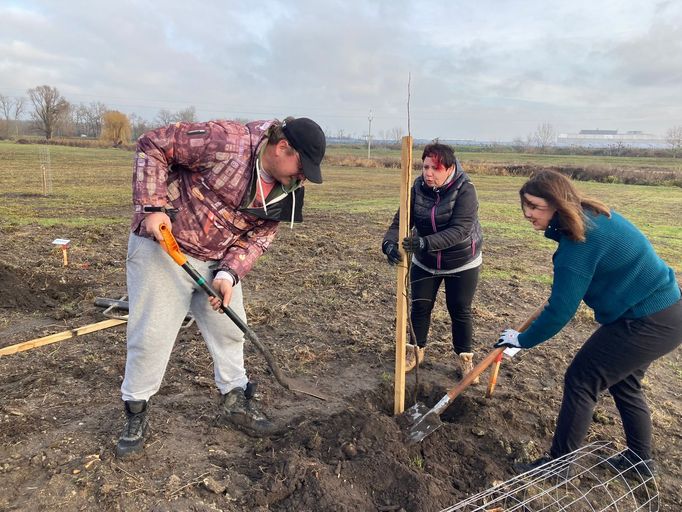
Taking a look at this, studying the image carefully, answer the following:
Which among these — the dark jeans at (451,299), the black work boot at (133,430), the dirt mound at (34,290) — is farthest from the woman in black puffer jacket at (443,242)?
the dirt mound at (34,290)

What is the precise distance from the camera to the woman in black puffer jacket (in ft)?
13.0

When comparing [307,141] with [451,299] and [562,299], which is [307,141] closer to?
[562,299]

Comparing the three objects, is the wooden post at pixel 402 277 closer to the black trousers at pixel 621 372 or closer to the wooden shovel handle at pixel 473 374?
the wooden shovel handle at pixel 473 374

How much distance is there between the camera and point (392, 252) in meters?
3.90

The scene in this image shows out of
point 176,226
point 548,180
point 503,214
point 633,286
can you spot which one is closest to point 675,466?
point 633,286

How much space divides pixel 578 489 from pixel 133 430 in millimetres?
2755

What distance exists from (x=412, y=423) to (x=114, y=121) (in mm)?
80474

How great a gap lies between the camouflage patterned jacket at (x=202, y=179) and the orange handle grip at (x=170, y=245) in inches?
5.5

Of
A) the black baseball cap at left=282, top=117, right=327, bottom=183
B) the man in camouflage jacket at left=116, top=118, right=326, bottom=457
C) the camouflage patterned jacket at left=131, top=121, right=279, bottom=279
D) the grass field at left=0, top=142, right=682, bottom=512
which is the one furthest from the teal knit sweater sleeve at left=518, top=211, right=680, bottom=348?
the camouflage patterned jacket at left=131, top=121, right=279, bottom=279

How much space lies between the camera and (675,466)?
3.46 metres

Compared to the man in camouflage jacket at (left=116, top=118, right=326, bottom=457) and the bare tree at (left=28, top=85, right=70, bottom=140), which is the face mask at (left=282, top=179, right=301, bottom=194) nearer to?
the man in camouflage jacket at (left=116, top=118, right=326, bottom=457)

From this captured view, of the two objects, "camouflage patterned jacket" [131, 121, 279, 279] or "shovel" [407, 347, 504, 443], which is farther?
"shovel" [407, 347, 504, 443]

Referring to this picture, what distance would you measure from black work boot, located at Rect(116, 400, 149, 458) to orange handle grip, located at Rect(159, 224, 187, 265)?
1002 millimetres

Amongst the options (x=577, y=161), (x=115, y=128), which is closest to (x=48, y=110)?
(x=115, y=128)
